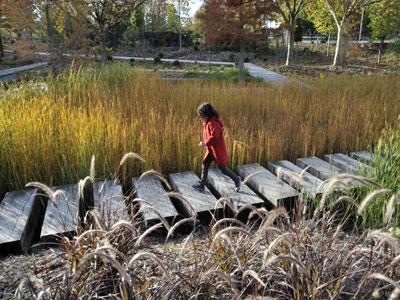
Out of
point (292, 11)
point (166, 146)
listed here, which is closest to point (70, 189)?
point (166, 146)

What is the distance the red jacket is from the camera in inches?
99.2

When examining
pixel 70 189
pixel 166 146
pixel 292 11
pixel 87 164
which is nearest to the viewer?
pixel 70 189

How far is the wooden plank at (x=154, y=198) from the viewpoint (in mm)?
2154

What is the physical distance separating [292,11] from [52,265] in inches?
624

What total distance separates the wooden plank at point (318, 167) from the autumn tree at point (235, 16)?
6.22 metres

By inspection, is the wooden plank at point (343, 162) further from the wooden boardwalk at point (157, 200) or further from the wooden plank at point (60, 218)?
the wooden plank at point (60, 218)

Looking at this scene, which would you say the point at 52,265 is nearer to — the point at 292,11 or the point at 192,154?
the point at 192,154

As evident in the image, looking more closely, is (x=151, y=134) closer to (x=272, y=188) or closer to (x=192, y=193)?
(x=192, y=193)

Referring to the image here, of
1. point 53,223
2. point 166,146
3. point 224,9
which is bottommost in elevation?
point 53,223

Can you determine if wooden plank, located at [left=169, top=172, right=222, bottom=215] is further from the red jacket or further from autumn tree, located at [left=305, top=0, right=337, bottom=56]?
autumn tree, located at [left=305, top=0, right=337, bottom=56]

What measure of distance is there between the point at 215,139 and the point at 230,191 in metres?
0.41

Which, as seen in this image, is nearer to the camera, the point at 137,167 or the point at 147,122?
the point at 137,167

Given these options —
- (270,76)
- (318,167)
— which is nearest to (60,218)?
(318,167)

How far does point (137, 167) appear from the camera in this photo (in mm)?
2936
